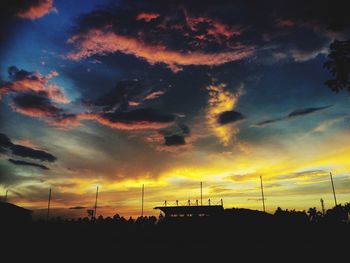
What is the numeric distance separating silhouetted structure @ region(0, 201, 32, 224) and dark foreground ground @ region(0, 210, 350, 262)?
913 inches

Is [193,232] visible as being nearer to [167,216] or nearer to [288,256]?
[288,256]

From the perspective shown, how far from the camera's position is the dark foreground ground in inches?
880

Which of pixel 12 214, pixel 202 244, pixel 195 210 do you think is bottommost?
pixel 202 244

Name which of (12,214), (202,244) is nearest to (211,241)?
(202,244)

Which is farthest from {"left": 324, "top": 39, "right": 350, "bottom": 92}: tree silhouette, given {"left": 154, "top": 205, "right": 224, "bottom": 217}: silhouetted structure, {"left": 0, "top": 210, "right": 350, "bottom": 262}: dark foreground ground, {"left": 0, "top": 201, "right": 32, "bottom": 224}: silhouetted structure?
{"left": 0, "top": 201, "right": 32, "bottom": 224}: silhouetted structure

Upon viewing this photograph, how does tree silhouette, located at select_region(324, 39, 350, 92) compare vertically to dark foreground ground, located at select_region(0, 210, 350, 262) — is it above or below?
above

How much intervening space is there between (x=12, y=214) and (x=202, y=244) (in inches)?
1587

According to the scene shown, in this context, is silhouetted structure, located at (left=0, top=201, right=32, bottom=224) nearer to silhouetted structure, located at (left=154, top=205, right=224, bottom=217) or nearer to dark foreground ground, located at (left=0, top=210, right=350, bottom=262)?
dark foreground ground, located at (left=0, top=210, right=350, bottom=262)

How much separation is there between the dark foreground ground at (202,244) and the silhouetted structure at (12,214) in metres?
23.2

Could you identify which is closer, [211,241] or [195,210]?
[211,241]

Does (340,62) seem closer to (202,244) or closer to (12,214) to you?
(202,244)

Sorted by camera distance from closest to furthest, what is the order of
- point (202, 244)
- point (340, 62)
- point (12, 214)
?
point (340, 62) < point (202, 244) < point (12, 214)

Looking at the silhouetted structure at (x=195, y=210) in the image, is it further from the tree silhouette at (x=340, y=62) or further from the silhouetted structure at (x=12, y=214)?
the tree silhouette at (x=340, y=62)

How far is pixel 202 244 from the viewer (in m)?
27.6
